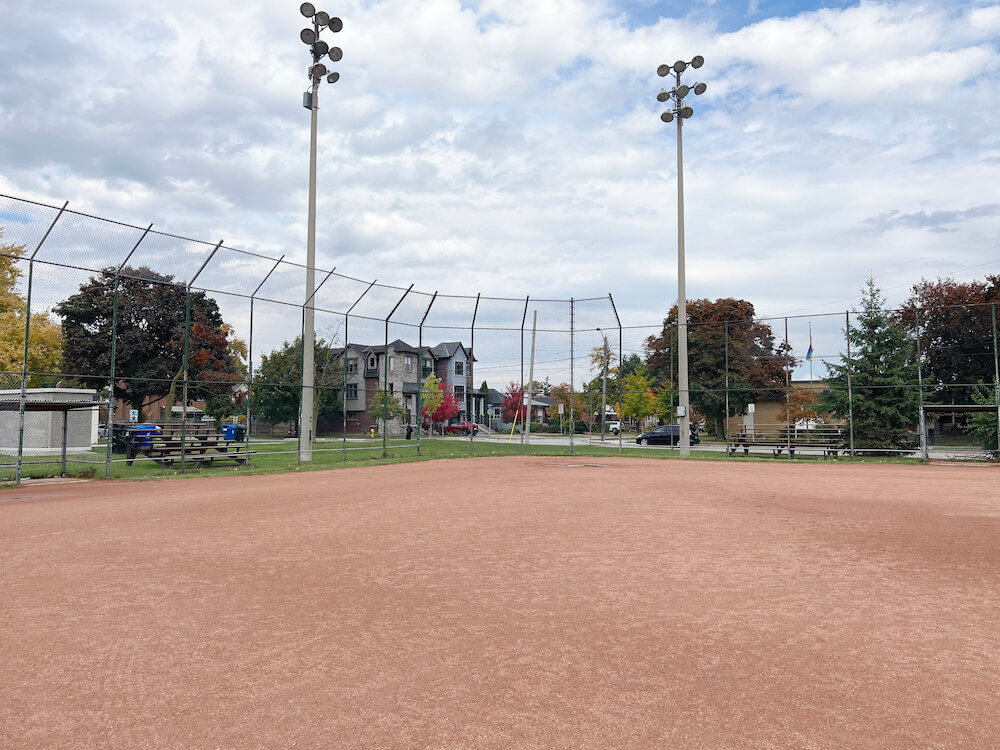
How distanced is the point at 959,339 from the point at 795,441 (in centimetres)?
2244

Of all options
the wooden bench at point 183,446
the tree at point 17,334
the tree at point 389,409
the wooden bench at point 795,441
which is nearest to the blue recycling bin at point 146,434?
the wooden bench at point 183,446

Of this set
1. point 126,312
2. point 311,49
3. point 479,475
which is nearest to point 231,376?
point 126,312

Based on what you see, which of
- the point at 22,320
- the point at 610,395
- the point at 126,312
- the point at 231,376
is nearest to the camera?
the point at 22,320

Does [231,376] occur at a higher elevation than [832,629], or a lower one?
higher

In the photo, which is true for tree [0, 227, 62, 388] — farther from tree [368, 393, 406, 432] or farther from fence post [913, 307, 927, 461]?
fence post [913, 307, 927, 461]

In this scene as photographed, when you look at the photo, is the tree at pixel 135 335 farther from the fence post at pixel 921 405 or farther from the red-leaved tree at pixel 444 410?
the fence post at pixel 921 405

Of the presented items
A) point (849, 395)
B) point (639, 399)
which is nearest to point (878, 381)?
point (849, 395)

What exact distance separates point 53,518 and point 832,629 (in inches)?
360

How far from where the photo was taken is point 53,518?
28.3ft

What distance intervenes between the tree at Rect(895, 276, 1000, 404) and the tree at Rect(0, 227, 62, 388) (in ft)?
A: 137

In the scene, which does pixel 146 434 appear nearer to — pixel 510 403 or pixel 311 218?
pixel 311 218

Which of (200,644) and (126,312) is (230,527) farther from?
(126,312)

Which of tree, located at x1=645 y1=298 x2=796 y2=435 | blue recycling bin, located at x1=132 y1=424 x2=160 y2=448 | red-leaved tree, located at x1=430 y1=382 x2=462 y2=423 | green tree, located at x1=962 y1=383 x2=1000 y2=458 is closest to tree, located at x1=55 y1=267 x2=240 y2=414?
blue recycling bin, located at x1=132 y1=424 x2=160 y2=448

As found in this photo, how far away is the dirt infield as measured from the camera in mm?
3070
